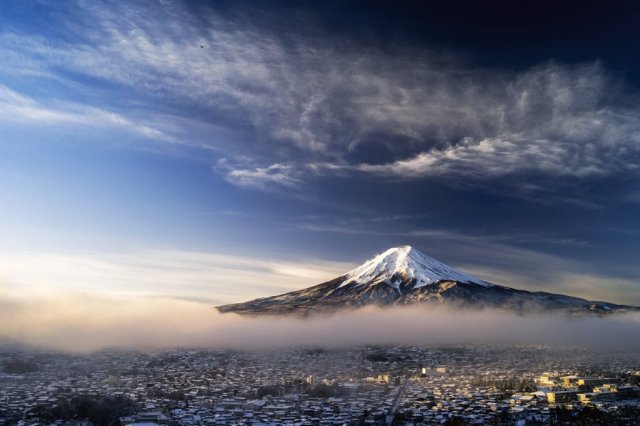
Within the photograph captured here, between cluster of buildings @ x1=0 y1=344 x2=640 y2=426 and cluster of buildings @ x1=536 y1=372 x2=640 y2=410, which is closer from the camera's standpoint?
cluster of buildings @ x1=0 y1=344 x2=640 y2=426

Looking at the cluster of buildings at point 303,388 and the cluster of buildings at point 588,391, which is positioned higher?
the cluster of buildings at point 588,391

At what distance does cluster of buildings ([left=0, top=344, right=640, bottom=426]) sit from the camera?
138 feet

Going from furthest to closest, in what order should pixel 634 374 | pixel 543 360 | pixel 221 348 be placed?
1. pixel 221 348
2. pixel 543 360
3. pixel 634 374

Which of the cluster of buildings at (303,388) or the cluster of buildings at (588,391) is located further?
the cluster of buildings at (588,391)

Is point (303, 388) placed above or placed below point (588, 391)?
below

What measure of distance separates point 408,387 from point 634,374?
32.3m

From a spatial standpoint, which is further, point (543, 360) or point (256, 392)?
point (543, 360)

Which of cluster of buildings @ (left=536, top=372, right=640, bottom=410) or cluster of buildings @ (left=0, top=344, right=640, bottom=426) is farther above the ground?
cluster of buildings @ (left=536, top=372, right=640, bottom=410)

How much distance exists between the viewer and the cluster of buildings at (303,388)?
42.0 m

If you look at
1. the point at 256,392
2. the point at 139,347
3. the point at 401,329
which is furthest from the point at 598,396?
the point at 401,329

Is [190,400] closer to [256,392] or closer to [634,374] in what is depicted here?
[256,392]

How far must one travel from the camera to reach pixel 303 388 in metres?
55.5

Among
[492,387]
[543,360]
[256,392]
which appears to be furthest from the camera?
[543,360]

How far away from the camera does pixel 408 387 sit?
58.1 m
